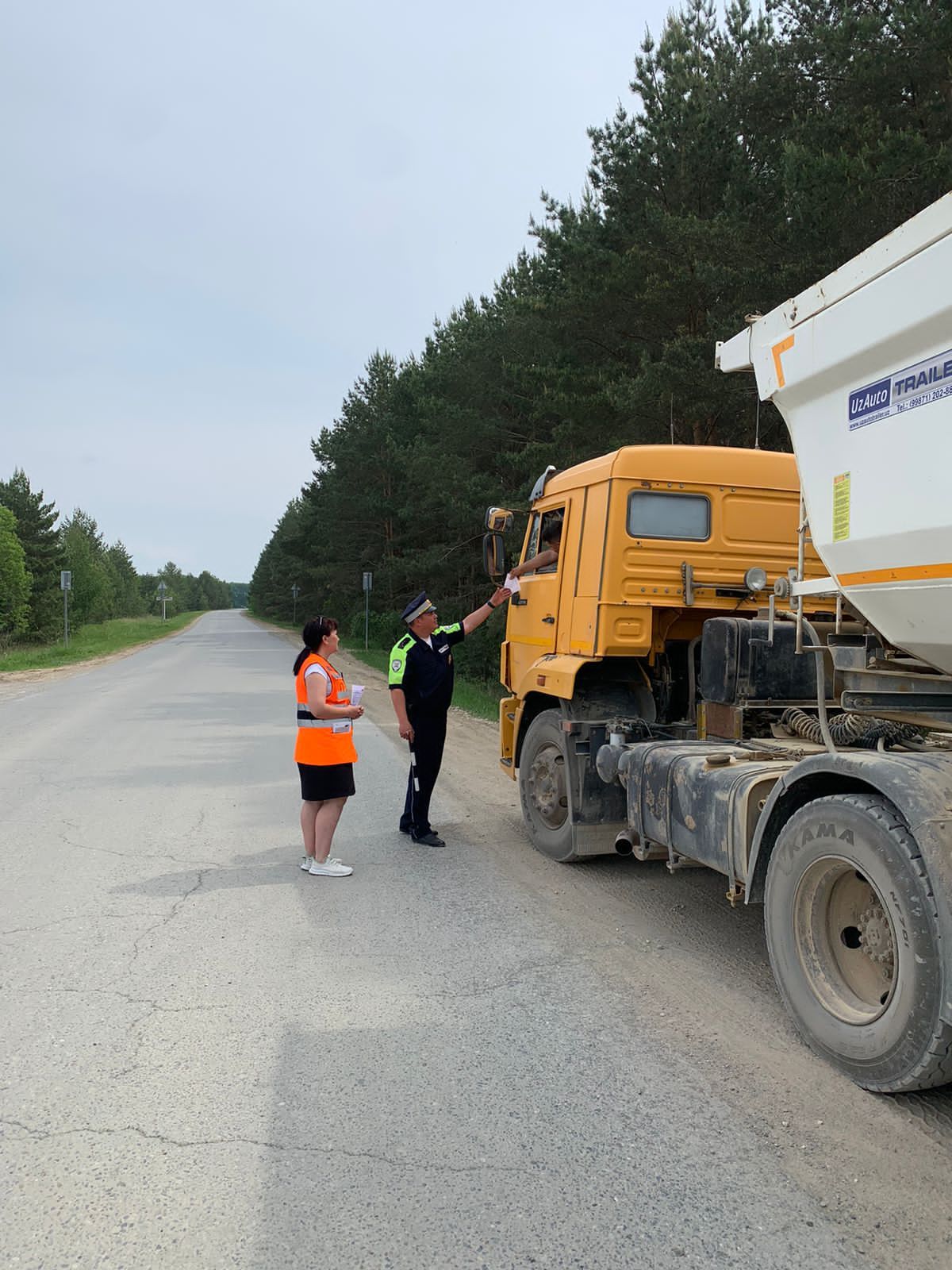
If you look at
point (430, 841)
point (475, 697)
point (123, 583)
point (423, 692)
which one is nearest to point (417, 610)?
point (423, 692)

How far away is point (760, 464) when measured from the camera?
6035mm

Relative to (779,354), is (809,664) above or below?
below

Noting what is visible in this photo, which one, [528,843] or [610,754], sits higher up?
[610,754]

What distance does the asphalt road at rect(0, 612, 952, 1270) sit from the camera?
2361 millimetres

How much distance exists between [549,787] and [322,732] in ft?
5.48

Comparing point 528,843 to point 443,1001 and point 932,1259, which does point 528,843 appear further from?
point 932,1259

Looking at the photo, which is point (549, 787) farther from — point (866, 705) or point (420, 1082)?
point (420, 1082)

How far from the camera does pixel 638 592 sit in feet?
18.5

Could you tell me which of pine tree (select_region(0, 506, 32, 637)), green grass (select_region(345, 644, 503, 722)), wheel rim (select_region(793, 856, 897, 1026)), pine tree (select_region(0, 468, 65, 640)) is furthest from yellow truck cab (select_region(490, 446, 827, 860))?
pine tree (select_region(0, 468, 65, 640))

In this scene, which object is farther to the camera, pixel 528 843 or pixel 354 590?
pixel 354 590

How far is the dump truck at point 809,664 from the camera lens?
2947 mm

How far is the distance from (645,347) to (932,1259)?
545 inches

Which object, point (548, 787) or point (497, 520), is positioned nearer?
point (548, 787)

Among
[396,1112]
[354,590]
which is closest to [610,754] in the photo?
[396,1112]
